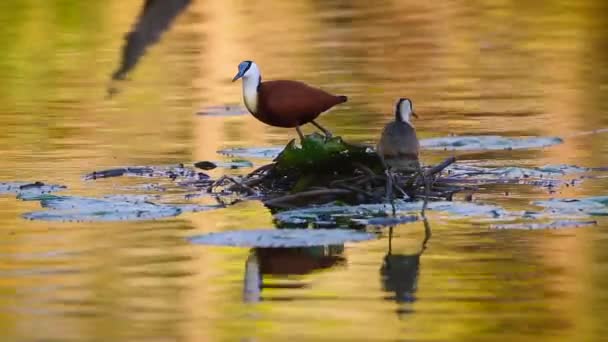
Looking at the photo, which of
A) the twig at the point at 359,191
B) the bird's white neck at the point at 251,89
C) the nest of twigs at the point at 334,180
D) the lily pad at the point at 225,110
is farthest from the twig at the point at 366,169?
the lily pad at the point at 225,110

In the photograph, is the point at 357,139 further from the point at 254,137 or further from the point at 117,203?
the point at 117,203

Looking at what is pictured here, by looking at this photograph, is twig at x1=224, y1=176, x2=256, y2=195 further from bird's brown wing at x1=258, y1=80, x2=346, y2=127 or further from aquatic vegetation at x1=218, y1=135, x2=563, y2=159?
aquatic vegetation at x1=218, y1=135, x2=563, y2=159

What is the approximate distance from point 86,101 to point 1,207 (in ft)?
16.1

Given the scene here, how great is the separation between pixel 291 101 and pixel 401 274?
2.87 meters

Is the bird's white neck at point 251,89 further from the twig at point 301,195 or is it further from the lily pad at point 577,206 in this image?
the lily pad at point 577,206

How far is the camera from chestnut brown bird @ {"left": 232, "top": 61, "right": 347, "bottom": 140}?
9781mm

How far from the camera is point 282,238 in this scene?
25.4ft

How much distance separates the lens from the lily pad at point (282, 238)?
766cm

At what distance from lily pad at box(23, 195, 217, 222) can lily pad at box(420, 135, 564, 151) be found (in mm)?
2372

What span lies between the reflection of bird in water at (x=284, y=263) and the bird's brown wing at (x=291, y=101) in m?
2.19

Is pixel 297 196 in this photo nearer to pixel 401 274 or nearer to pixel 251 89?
pixel 251 89

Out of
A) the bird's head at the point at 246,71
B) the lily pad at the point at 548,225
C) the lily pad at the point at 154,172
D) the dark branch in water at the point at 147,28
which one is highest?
the dark branch in water at the point at 147,28

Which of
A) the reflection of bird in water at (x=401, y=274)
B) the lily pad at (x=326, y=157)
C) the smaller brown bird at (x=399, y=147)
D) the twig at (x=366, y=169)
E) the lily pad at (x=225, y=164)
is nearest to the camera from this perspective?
the reflection of bird in water at (x=401, y=274)

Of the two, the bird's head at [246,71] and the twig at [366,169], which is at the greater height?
the bird's head at [246,71]
